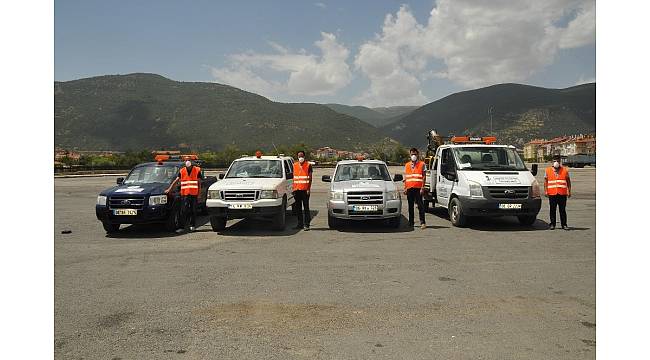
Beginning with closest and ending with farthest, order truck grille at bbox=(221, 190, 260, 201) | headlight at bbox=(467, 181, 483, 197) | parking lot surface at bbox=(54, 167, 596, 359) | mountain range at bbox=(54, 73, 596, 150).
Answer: parking lot surface at bbox=(54, 167, 596, 359), truck grille at bbox=(221, 190, 260, 201), headlight at bbox=(467, 181, 483, 197), mountain range at bbox=(54, 73, 596, 150)

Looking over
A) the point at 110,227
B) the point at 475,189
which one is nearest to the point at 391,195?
the point at 475,189

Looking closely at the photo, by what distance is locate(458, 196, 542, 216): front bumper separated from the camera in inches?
416

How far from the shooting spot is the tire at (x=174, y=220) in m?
10.7

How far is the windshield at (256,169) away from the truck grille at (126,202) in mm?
2332

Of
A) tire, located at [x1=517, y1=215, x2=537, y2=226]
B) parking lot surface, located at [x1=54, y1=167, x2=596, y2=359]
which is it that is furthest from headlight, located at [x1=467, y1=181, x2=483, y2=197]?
tire, located at [x1=517, y1=215, x2=537, y2=226]

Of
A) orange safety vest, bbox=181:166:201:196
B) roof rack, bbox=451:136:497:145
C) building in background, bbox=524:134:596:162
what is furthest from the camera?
building in background, bbox=524:134:596:162

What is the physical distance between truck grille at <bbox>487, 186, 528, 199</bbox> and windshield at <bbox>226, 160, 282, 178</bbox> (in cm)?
524

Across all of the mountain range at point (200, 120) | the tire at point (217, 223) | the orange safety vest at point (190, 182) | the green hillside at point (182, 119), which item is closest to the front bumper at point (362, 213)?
the tire at point (217, 223)

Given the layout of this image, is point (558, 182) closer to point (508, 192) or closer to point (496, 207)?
point (508, 192)

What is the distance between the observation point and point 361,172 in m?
12.0

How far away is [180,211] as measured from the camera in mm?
11234

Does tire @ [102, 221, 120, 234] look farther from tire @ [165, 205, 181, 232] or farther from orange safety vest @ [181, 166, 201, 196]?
orange safety vest @ [181, 166, 201, 196]

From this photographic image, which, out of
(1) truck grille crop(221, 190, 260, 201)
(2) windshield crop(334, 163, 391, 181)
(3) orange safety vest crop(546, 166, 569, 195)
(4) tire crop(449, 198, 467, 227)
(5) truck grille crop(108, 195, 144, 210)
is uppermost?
(2) windshield crop(334, 163, 391, 181)
